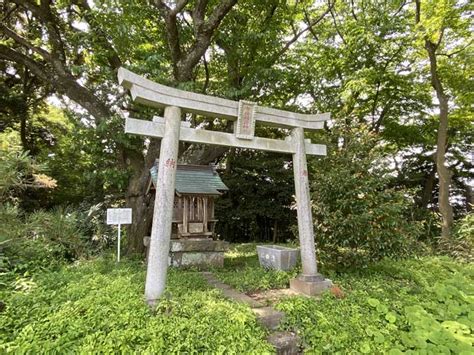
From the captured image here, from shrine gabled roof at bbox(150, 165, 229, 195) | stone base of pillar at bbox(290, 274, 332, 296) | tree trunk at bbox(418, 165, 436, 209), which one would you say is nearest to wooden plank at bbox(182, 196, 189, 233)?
shrine gabled roof at bbox(150, 165, 229, 195)

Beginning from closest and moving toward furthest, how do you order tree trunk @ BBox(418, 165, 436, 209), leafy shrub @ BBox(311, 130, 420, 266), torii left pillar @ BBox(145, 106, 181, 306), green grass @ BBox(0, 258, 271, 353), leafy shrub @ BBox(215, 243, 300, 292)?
green grass @ BBox(0, 258, 271, 353) → torii left pillar @ BBox(145, 106, 181, 306) → leafy shrub @ BBox(215, 243, 300, 292) → leafy shrub @ BBox(311, 130, 420, 266) → tree trunk @ BBox(418, 165, 436, 209)

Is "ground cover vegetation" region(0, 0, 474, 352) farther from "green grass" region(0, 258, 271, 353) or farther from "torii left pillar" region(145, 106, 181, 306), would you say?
"torii left pillar" region(145, 106, 181, 306)

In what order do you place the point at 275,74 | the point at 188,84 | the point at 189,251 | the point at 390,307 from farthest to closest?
the point at 275,74 → the point at 189,251 → the point at 188,84 → the point at 390,307

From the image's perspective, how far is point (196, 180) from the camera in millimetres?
7496

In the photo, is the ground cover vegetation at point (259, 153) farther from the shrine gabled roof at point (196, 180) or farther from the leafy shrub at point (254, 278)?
the shrine gabled roof at point (196, 180)

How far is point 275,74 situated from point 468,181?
14024 millimetres

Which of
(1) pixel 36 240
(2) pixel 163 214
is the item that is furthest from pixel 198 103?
(1) pixel 36 240

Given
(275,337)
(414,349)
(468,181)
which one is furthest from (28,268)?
(468,181)

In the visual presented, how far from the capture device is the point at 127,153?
25.7ft

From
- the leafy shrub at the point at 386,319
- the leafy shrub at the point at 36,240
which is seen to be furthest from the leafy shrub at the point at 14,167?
the leafy shrub at the point at 386,319

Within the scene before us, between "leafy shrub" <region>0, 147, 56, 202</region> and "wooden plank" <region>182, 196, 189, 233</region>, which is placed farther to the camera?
"wooden plank" <region>182, 196, 189, 233</region>

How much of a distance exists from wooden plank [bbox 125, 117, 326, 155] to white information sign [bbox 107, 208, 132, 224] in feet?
9.40

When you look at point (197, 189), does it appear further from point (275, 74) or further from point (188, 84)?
point (275, 74)

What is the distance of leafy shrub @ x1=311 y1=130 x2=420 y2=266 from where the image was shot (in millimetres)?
5562
